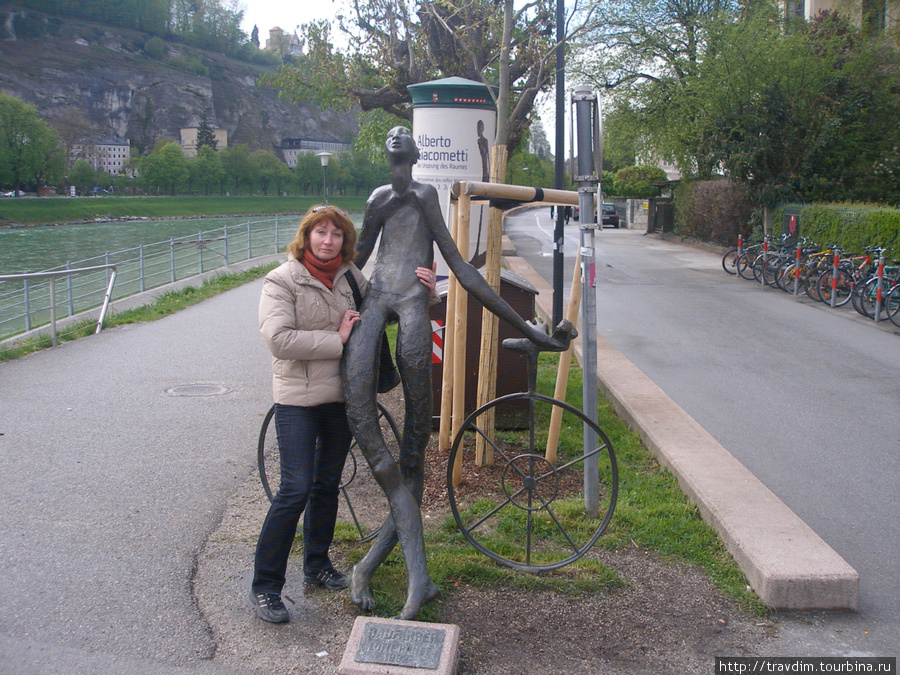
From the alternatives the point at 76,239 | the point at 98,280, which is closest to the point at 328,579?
the point at 98,280

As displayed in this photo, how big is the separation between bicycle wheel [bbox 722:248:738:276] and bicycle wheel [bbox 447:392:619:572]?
1507 cm

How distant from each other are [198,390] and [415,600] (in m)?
5.22

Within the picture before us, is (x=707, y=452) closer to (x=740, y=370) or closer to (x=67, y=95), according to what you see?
(x=740, y=370)

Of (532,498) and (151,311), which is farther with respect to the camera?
(151,311)

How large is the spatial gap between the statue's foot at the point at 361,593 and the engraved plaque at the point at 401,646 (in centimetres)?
34

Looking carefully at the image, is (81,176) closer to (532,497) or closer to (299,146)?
(299,146)

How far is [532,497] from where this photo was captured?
Result: 451 cm

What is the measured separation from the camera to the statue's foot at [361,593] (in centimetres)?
353

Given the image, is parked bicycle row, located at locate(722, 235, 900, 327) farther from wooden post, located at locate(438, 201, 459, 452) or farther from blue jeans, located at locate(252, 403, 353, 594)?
blue jeans, located at locate(252, 403, 353, 594)

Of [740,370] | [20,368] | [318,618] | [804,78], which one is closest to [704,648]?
[318,618]

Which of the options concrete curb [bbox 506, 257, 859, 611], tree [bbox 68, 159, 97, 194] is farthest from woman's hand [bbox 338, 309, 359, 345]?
tree [bbox 68, 159, 97, 194]

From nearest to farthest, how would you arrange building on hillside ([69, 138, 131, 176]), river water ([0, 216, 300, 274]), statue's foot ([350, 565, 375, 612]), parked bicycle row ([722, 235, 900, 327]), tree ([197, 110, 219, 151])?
statue's foot ([350, 565, 375, 612]), parked bicycle row ([722, 235, 900, 327]), river water ([0, 216, 300, 274]), building on hillside ([69, 138, 131, 176]), tree ([197, 110, 219, 151])

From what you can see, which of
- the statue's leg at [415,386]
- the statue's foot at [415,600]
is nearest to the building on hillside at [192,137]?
the statue's leg at [415,386]

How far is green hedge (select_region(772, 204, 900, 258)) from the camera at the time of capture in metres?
15.5
